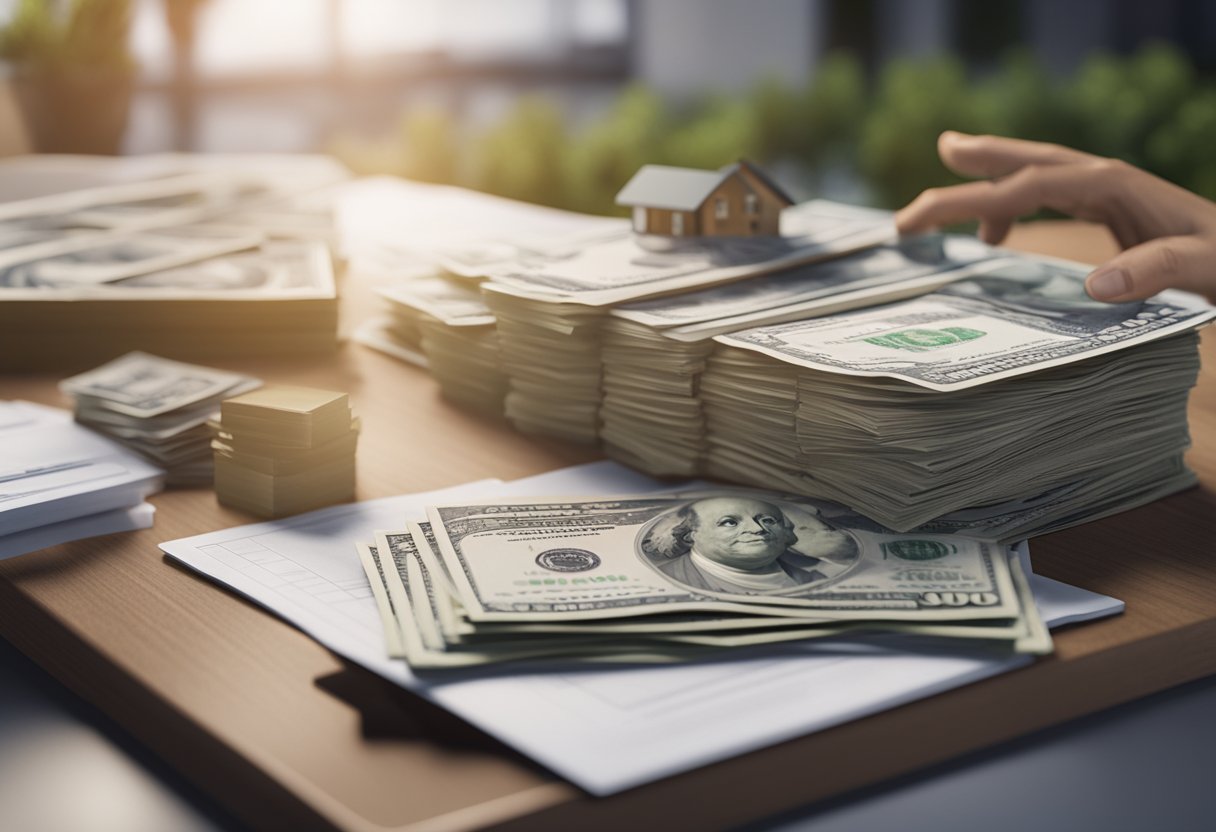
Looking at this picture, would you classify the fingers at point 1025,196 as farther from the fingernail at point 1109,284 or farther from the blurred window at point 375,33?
the blurred window at point 375,33

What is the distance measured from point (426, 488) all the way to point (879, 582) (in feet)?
1.08

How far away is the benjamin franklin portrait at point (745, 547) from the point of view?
669 mm

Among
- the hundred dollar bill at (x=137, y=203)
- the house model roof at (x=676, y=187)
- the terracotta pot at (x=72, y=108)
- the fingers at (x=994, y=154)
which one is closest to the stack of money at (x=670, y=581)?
the house model roof at (x=676, y=187)

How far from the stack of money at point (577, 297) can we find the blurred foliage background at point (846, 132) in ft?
8.65

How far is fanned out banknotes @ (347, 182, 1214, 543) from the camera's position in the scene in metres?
0.76

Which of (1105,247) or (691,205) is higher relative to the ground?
(691,205)

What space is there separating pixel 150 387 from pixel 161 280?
11.6 inches

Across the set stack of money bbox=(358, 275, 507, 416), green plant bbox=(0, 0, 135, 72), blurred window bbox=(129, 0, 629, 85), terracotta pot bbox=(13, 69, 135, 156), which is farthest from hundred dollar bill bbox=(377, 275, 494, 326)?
blurred window bbox=(129, 0, 629, 85)

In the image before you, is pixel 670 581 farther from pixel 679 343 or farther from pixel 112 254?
pixel 112 254

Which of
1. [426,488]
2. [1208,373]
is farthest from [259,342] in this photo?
[1208,373]

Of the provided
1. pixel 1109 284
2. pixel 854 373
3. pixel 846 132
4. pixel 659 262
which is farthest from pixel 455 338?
pixel 846 132

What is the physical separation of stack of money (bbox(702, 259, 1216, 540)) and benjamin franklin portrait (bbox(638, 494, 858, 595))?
1.9 inches

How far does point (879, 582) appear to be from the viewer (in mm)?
665

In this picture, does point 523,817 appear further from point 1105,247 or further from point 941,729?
point 1105,247
